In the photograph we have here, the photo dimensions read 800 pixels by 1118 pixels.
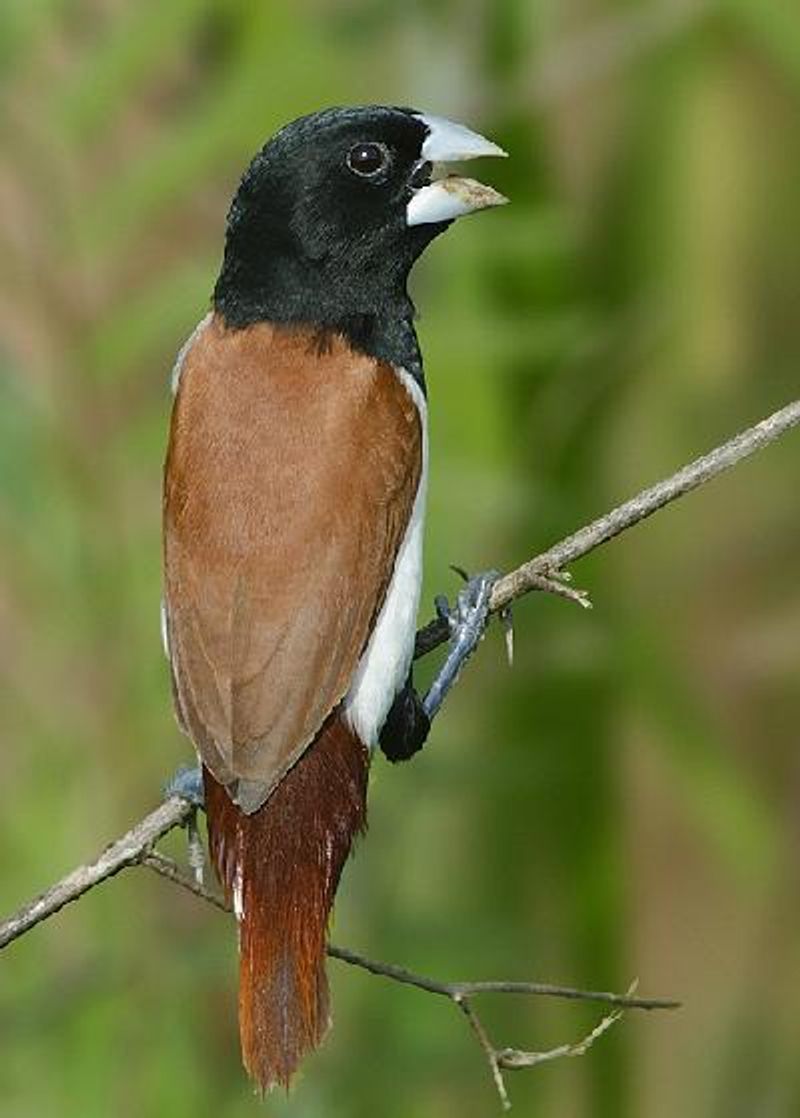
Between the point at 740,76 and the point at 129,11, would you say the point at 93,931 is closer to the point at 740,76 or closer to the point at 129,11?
the point at 129,11

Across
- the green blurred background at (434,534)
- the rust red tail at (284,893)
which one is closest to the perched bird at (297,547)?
the rust red tail at (284,893)

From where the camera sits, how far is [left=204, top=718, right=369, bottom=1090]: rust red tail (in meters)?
3.82

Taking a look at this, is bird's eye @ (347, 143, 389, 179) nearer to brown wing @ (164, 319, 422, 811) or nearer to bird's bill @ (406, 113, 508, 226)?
bird's bill @ (406, 113, 508, 226)

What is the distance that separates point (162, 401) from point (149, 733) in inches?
23.4

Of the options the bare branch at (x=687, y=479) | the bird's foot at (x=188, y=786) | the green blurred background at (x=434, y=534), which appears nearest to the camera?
the bare branch at (x=687, y=479)

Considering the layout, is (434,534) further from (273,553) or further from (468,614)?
(273,553)

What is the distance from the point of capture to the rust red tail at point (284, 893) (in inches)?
150

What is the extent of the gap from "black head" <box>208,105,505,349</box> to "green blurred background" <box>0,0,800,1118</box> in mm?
324

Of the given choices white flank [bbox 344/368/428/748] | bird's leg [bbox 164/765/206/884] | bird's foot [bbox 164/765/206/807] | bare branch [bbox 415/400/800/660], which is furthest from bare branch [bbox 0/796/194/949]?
bare branch [bbox 415/400/800/660]

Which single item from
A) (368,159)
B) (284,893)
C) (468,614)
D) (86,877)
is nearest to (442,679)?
(468,614)

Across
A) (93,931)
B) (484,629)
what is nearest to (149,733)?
(93,931)

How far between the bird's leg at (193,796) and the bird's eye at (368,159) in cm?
92

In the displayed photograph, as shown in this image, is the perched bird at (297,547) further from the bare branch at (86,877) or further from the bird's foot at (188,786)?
the bare branch at (86,877)

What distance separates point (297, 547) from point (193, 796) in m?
0.37
